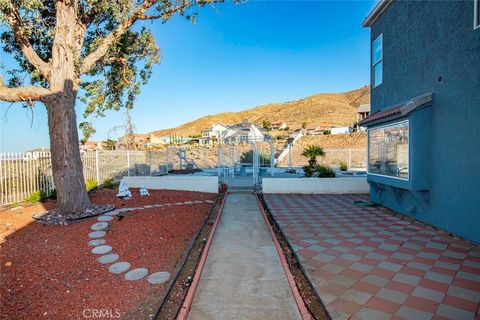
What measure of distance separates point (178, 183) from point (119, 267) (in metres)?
8.10

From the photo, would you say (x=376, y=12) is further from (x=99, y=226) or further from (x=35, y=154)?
(x=35, y=154)

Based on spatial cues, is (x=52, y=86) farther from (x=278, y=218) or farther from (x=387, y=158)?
(x=387, y=158)

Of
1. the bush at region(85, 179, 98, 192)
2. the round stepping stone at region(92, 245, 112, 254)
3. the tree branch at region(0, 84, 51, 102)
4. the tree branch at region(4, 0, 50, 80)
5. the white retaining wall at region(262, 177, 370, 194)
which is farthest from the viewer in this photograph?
the white retaining wall at region(262, 177, 370, 194)

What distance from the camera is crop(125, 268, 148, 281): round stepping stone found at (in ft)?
13.4

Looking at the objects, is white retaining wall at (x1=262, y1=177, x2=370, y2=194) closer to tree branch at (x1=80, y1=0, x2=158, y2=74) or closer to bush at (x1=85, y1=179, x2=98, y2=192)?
bush at (x1=85, y1=179, x2=98, y2=192)

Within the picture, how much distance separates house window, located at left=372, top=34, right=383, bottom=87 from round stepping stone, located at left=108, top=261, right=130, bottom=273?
9349mm

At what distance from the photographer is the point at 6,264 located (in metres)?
4.49

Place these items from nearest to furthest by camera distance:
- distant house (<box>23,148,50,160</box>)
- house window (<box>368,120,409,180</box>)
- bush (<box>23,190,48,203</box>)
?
house window (<box>368,120,409,180</box>) → bush (<box>23,190,48,203</box>) → distant house (<box>23,148,50,160</box>)

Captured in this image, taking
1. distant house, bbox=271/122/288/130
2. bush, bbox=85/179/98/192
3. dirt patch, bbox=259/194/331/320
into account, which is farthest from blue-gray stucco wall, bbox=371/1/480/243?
distant house, bbox=271/122/288/130

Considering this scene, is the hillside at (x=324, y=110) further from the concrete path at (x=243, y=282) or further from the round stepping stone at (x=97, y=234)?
the round stepping stone at (x=97, y=234)

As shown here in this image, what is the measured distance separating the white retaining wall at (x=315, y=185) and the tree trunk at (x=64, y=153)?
7.29 metres

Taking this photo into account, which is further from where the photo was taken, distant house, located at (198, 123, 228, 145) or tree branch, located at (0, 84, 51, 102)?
distant house, located at (198, 123, 228, 145)

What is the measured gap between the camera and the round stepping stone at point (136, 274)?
4.09 metres

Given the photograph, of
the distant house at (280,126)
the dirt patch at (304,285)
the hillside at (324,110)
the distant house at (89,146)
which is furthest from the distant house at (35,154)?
the hillside at (324,110)
